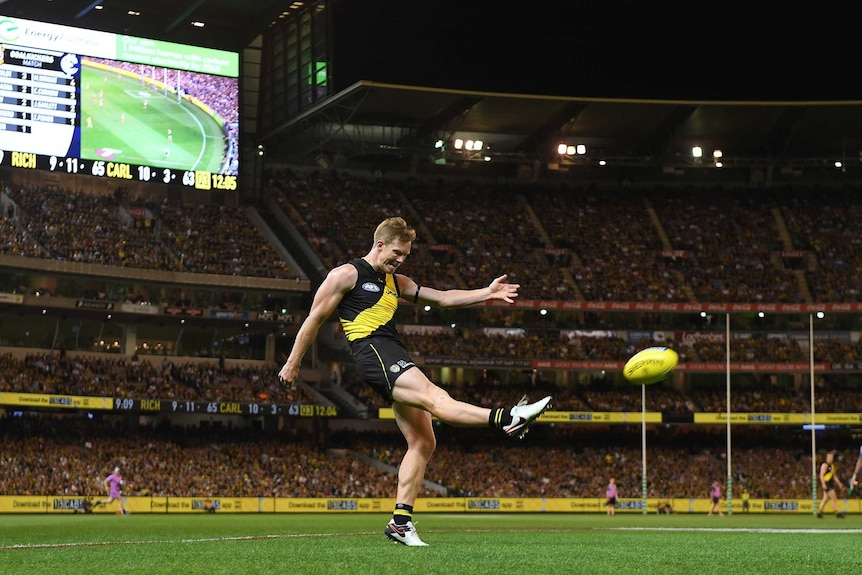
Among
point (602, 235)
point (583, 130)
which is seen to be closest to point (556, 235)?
point (602, 235)

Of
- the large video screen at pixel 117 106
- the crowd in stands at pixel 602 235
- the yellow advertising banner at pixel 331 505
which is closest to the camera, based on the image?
the yellow advertising banner at pixel 331 505

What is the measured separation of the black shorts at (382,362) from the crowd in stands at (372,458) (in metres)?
35.3

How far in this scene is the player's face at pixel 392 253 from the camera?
34.2ft

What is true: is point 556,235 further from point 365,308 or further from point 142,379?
point 365,308

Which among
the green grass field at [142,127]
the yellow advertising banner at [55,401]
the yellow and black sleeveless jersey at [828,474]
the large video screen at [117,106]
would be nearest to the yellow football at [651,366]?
the yellow and black sleeveless jersey at [828,474]

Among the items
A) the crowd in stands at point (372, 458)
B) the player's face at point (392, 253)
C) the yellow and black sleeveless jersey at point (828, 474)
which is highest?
the player's face at point (392, 253)

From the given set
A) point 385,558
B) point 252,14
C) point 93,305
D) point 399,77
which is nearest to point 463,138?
point 399,77

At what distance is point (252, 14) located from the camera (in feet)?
187

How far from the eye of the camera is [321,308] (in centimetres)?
1027

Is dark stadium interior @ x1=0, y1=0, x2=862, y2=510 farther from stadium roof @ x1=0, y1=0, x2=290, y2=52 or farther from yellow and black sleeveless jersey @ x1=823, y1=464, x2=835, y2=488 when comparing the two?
yellow and black sleeveless jersey @ x1=823, y1=464, x2=835, y2=488

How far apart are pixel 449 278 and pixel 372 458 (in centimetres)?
1078

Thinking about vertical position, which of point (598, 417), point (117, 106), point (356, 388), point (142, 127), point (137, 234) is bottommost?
point (598, 417)

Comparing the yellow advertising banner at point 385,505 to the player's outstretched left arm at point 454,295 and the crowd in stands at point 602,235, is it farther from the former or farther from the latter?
the player's outstretched left arm at point 454,295

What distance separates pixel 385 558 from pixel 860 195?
63576 mm
